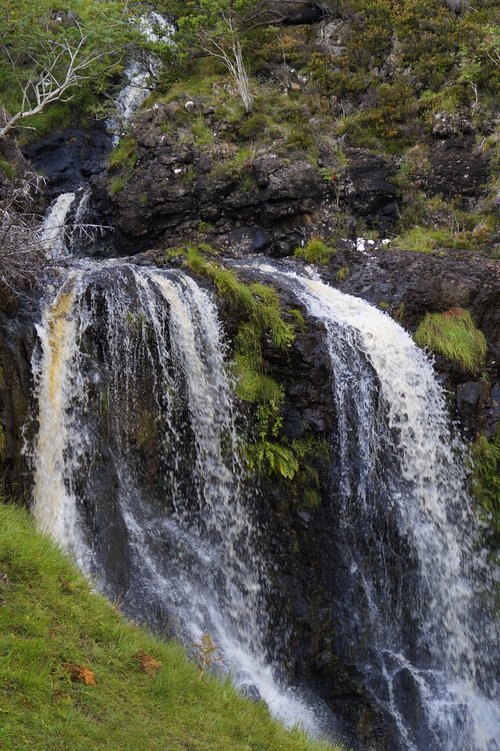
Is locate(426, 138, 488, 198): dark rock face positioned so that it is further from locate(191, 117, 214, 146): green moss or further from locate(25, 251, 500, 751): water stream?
locate(25, 251, 500, 751): water stream

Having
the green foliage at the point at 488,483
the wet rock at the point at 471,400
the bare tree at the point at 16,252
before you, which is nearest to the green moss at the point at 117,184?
the bare tree at the point at 16,252

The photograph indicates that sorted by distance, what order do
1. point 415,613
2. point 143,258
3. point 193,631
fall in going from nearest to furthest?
point 193,631
point 415,613
point 143,258

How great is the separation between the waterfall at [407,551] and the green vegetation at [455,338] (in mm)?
367

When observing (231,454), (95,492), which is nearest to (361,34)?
(231,454)

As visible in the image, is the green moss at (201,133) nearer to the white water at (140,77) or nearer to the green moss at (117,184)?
the green moss at (117,184)

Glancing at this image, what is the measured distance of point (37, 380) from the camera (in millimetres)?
8102

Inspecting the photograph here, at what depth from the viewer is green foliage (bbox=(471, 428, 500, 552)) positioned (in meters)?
9.56

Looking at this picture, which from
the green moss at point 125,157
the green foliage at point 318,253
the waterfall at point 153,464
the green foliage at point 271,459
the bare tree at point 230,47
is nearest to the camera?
the waterfall at point 153,464

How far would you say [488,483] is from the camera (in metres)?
9.73

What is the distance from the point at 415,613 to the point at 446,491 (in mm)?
1859

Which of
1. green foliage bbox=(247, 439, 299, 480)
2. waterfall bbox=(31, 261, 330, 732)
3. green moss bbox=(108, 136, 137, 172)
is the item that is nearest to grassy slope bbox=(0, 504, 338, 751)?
waterfall bbox=(31, 261, 330, 732)

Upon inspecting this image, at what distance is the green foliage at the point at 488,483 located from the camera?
31.4 ft

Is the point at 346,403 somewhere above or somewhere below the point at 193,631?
above

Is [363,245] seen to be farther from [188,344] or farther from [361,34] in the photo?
[361,34]
